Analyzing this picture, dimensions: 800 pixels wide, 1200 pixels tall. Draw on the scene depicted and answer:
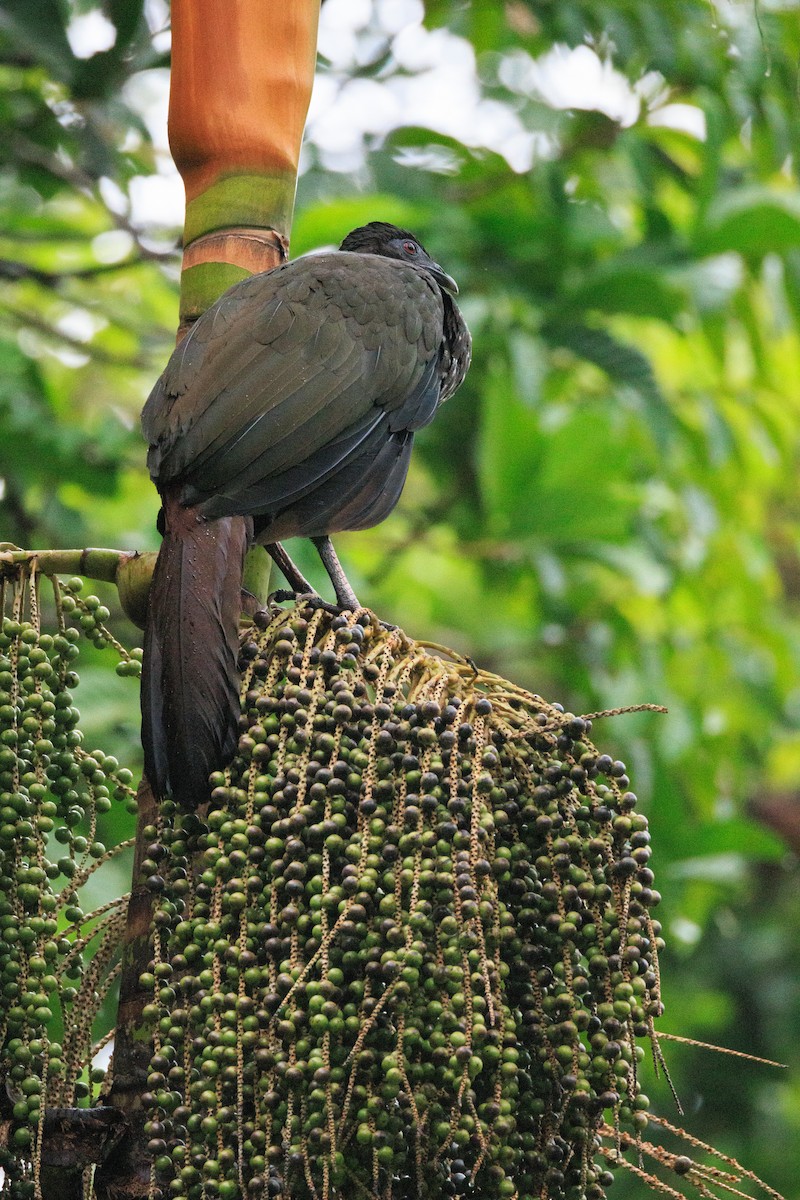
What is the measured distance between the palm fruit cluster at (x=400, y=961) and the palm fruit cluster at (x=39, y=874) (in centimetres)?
15

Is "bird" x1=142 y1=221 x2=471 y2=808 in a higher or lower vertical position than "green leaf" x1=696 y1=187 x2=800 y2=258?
lower

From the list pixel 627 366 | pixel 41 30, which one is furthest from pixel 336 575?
pixel 627 366

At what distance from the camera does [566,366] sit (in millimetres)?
5609

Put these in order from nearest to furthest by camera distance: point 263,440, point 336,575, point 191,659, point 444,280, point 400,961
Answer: point 400,961 < point 191,659 < point 263,440 < point 336,575 < point 444,280

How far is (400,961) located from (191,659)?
592 mm

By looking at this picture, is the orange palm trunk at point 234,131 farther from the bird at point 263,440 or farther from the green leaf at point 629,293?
the green leaf at point 629,293

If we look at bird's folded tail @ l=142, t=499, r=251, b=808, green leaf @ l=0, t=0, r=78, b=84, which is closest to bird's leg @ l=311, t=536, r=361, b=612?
bird's folded tail @ l=142, t=499, r=251, b=808

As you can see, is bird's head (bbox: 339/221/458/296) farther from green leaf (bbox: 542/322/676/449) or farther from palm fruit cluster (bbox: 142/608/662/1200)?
palm fruit cluster (bbox: 142/608/662/1200)

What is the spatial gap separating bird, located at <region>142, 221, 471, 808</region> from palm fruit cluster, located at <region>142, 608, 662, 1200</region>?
166mm

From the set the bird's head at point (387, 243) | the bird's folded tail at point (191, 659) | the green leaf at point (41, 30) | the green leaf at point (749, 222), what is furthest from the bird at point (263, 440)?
the green leaf at point (749, 222)

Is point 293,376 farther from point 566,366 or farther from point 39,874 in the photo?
point 566,366

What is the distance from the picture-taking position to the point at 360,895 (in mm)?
1580

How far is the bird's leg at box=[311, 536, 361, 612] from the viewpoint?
8.82ft

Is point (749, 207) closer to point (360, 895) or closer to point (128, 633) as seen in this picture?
point (128, 633)
